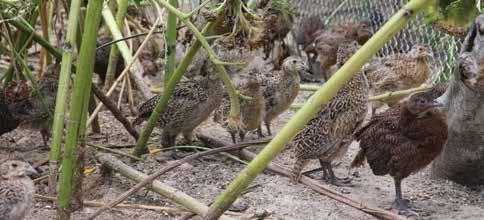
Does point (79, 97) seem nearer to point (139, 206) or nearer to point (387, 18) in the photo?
point (139, 206)

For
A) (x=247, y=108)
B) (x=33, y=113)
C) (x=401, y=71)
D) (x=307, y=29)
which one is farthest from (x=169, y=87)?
(x=307, y=29)

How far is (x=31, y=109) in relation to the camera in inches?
266

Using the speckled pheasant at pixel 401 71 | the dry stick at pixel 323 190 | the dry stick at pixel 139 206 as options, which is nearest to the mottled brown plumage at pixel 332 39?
the speckled pheasant at pixel 401 71

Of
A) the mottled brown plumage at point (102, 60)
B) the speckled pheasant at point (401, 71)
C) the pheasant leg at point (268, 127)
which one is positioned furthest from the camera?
the mottled brown plumage at point (102, 60)

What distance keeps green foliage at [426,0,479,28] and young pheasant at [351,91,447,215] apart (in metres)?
1.14

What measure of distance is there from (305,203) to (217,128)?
96.3 inches

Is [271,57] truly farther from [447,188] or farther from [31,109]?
[447,188]

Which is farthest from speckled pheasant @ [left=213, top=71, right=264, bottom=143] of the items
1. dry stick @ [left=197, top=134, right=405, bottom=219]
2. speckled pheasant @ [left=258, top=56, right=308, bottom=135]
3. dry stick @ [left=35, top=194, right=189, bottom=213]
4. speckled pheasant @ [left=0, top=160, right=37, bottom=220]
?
speckled pheasant @ [left=0, top=160, right=37, bottom=220]

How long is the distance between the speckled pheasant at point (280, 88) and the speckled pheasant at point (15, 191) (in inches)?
115

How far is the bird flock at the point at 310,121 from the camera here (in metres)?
5.02

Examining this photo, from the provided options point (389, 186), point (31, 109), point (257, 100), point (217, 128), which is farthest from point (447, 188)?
point (31, 109)

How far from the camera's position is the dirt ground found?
4988mm

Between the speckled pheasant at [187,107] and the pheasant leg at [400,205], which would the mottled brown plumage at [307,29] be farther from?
the pheasant leg at [400,205]

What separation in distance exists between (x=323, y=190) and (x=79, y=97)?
5.60ft
